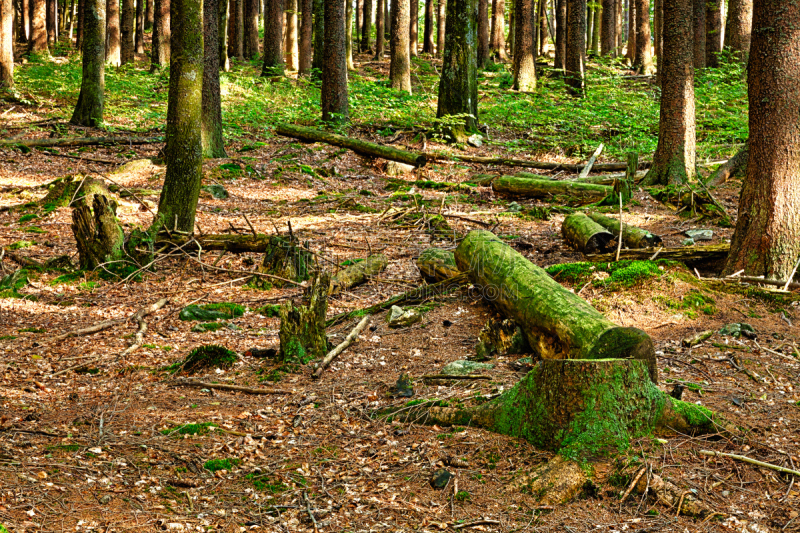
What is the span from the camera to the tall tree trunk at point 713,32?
22828 mm

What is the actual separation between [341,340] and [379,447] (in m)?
2.26

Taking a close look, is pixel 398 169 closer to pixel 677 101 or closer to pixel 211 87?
pixel 211 87

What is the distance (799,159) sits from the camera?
6391mm

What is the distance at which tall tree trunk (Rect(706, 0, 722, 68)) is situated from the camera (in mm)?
22828

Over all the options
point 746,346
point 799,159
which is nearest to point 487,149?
point 799,159

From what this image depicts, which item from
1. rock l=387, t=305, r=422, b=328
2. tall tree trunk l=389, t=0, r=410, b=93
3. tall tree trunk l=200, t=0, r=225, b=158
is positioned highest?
tall tree trunk l=389, t=0, r=410, b=93

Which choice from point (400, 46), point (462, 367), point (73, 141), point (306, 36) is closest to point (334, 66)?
point (400, 46)

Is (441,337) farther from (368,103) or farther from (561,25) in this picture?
(561,25)

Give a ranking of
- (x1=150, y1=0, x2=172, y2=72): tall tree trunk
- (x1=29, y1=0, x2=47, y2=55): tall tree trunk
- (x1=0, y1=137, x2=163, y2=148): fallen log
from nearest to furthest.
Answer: (x1=0, y1=137, x2=163, y2=148): fallen log
(x1=150, y1=0, x2=172, y2=72): tall tree trunk
(x1=29, y1=0, x2=47, y2=55): tall tree trunk

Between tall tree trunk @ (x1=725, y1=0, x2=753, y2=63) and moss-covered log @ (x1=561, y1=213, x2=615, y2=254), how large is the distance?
54.1ft

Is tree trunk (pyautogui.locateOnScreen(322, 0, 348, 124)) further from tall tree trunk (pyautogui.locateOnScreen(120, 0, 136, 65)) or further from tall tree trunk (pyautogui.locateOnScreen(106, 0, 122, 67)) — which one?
tall tree trunk (pyautogui.locateOnScreen(120, 0, 136, 65))

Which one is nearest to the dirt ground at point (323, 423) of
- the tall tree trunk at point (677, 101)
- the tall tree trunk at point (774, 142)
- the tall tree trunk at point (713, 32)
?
the tall tree trunk at point (774, 142)

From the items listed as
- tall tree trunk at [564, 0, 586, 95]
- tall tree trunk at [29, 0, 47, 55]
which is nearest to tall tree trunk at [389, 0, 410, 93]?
tall tree trunk at [564, 0, 586, 95]

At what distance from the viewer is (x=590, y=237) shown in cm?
848
